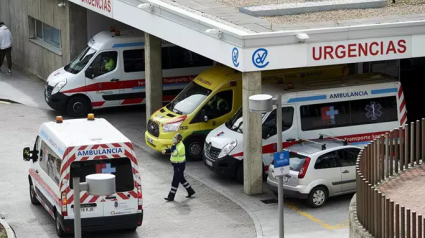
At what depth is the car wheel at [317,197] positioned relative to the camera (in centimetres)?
2386

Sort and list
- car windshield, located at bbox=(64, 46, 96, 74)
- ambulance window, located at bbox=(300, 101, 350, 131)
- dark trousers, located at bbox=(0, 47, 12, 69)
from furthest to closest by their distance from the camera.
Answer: dark trousers, located at bbox=(0, 47, 12, 69) → car windshield, located at bbox=(64, 46, 96, 74) → ambulance window, located at bbox=(300, 101, 350, 131)

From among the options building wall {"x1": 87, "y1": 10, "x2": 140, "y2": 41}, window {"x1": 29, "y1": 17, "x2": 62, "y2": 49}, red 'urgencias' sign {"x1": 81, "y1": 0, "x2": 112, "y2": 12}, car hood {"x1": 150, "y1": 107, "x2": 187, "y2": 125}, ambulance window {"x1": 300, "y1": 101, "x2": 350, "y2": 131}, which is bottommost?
car hood {"x1": 150, "y1": 107, "x2": 187, "y2": 125}

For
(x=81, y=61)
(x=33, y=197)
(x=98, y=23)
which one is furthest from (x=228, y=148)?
(x=98, y=23)

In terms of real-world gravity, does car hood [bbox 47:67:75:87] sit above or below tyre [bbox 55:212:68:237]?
above

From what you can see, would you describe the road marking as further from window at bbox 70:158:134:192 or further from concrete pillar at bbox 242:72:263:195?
window at bbox 70:158:134:192

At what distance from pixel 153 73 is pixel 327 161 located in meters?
7.25

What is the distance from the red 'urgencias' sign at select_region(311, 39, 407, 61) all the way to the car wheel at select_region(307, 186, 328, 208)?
288 centimetres

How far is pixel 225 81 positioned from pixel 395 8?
4.65 meters

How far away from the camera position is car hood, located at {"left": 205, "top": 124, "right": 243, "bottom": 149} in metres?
25.7

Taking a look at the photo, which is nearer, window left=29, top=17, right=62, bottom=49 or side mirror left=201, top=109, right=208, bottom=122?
side mirror left=201, top=109, right=208, bottom=122

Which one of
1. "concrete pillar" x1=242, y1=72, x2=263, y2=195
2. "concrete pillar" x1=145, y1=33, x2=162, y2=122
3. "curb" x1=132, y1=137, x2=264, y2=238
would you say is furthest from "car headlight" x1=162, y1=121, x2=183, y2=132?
"concrete pillar" x1=242, y1=72, x2=263, y2=195

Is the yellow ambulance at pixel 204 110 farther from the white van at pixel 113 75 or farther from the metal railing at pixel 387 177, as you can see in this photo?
the metal railing at pixel 387 177

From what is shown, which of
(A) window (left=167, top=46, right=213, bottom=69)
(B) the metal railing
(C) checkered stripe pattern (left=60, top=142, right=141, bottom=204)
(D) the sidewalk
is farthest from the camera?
(D) the sidewalk

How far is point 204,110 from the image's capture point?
27.6 m
